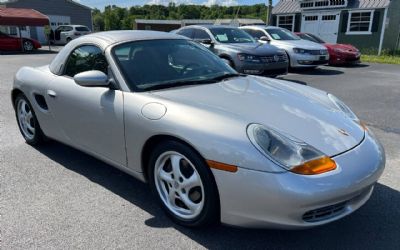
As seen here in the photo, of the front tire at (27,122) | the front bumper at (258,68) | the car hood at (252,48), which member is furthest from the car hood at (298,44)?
the front tire at (27,122)

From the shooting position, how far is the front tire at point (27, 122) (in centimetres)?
431

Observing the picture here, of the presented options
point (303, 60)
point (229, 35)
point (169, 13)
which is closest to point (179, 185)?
point (229, 35)

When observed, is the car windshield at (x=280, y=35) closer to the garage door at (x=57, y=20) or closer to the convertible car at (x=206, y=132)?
the convertible car at (x=206, y=132)

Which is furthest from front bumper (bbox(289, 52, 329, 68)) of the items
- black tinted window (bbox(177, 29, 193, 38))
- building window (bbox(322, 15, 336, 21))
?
building window (bbox(322, 15, 336, 21))

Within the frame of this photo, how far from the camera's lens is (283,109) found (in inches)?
111

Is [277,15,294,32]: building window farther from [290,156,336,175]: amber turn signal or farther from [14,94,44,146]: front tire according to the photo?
[290,156,336,175]: amber turn signal

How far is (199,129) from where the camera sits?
2490 mm

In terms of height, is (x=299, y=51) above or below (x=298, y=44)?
below

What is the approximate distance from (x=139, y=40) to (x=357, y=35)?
20.5 m

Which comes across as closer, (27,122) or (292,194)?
(292,194)

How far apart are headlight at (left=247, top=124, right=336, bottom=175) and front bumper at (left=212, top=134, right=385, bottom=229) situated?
5cm

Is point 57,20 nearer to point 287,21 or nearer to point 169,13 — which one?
point 287,21

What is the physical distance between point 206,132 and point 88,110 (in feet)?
4.43

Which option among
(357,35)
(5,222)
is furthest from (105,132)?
(357,35)
